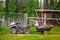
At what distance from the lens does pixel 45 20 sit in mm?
1482

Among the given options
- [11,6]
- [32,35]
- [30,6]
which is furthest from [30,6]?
[32,35]

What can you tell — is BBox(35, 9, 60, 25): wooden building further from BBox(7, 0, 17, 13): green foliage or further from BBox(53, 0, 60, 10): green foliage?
BBox(7, 0, 17, 13): green foliage

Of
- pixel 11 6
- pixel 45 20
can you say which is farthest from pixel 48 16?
pixel 11 6

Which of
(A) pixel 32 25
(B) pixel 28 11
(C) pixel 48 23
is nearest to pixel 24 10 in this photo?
(B) pixel 28 11

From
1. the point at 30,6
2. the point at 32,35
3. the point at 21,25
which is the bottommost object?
the point at 32,35

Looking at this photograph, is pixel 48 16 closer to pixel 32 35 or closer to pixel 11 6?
pixel 32 35

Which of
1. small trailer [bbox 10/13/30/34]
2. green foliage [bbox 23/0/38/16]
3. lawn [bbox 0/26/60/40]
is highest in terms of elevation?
green foliage [bbox 23/0/38/16]

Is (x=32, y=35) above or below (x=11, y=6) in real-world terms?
below

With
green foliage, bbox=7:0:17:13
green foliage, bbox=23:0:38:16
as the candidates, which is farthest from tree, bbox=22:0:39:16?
green foliage, bbox=7:0:17:13

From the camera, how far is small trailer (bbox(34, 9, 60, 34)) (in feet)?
4.79

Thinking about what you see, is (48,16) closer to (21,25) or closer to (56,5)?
(56,5)

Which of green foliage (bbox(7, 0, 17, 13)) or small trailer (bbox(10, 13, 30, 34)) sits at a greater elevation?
green foliage (bbox(7, 0, 17, 13))

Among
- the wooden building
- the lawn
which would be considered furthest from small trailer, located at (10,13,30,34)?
the wooden building

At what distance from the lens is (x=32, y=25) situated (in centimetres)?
147
